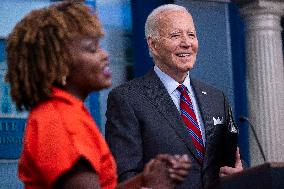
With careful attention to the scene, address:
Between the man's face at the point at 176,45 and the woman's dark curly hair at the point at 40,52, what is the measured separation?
5.10ft

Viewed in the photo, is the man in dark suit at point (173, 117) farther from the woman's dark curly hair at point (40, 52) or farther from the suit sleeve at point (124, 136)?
the woman's dark curly hair at point (40, 52)

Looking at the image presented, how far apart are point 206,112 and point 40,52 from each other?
1.56 meters

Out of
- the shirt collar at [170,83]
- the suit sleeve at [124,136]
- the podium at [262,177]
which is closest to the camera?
the podium at [262,177]

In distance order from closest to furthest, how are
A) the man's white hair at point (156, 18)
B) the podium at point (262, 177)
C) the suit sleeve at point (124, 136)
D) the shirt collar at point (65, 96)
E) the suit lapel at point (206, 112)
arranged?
the shirt collar at point (65, 96)
the podium at point (262, 177)
the suit sleeve at point (124, 136)
the suit lapel at point (206, 112)
the man's white hair at point (156, 18)

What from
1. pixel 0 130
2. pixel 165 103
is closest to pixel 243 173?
pixel 165 103

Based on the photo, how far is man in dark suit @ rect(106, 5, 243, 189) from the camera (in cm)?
311

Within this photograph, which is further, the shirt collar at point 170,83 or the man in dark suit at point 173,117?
the shirt collar at point 170,83

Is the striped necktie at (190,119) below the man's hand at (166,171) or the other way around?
below

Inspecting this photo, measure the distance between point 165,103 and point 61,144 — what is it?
65.0 inches

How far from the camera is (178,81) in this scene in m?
3.39

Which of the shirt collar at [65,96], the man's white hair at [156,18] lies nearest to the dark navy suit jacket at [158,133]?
the man's white hair at [156,18]

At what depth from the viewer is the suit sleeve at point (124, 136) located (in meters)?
3.04

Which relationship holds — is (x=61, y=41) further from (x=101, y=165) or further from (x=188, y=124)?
(x=188, y=124)

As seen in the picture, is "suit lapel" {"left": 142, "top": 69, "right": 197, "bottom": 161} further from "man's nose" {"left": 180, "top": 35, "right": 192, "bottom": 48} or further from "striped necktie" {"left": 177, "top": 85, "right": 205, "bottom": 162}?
"man's nose" {"left": 180, "top": 35, "right": 192, "bottom": 48}
